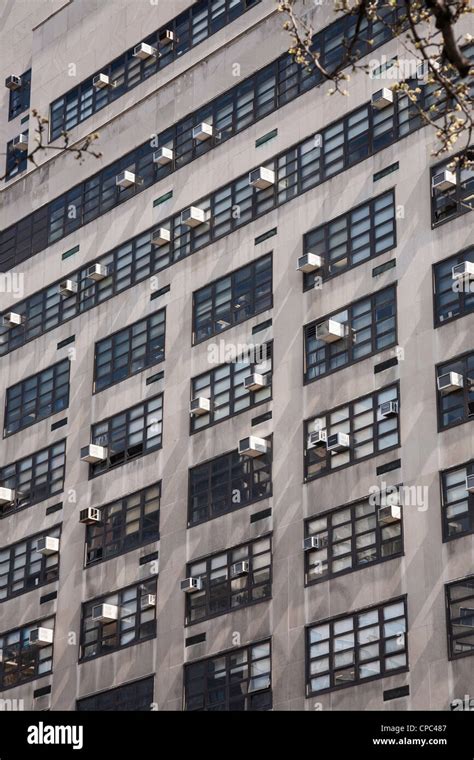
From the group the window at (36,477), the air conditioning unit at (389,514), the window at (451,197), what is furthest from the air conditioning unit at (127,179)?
the air conditioning unit at (389,514)

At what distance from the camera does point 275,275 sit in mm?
59219

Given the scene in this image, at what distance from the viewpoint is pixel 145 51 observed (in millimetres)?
71188

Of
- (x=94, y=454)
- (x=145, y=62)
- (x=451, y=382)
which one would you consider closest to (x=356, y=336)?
(x=451, y=382)

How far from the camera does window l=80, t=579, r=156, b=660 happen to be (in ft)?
192

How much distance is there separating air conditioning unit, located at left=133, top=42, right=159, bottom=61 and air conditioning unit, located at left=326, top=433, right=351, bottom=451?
81.9 feet

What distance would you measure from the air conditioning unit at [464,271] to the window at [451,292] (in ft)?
0.45

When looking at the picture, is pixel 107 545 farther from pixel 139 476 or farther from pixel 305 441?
pixel 305 441

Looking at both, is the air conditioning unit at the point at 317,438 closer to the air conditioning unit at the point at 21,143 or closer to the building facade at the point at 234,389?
the building facade at the point at 234,389

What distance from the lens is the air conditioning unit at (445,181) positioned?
53750mm

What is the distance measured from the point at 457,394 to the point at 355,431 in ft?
14.0
